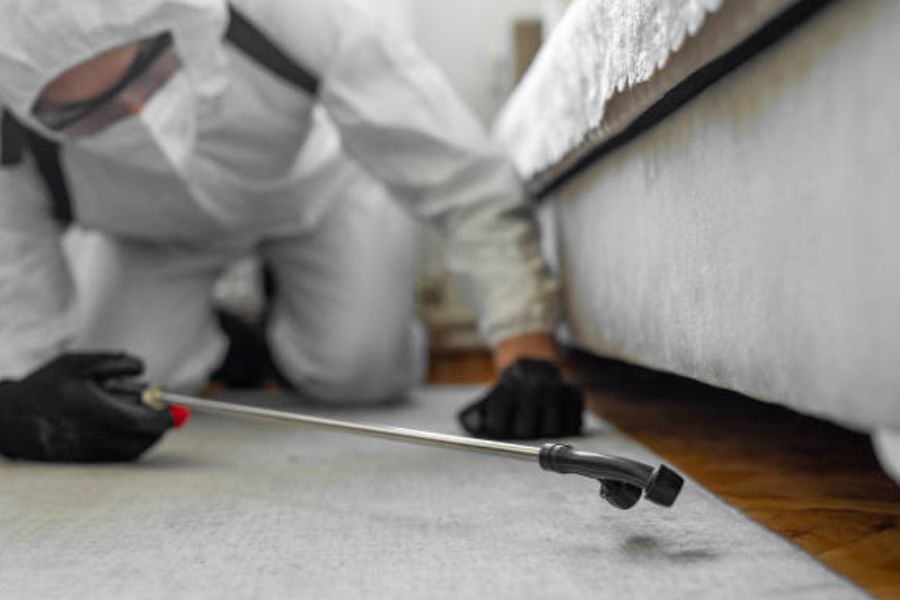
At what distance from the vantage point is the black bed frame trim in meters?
0.38

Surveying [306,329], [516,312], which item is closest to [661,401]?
[516,312]

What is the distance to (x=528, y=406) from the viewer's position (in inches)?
33.1

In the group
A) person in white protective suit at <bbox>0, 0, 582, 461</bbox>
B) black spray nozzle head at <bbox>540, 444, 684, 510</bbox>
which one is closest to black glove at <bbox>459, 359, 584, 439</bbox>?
person in white protective suit at <bbox>0, 0, 582, 461</bbox>

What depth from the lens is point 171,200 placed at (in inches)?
40.5

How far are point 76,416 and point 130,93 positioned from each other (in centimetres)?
27

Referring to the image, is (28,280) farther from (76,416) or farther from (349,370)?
(349,370)

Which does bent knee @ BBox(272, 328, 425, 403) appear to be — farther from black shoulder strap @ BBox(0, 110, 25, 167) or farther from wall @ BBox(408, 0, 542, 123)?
wall @ BBox(408, 0, 542, 123)

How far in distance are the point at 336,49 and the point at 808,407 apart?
65 cm

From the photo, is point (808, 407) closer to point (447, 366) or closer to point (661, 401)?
point (661, 401)

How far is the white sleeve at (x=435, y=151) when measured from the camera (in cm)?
93

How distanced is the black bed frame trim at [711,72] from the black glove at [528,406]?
203mm

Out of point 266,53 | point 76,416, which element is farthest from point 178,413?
point 266,53

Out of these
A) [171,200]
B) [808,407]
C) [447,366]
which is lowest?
[447,366]

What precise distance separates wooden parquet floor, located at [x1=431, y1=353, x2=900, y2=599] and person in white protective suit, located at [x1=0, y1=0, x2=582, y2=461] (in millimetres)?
148
